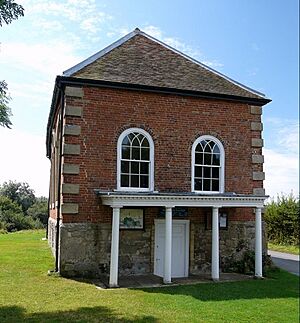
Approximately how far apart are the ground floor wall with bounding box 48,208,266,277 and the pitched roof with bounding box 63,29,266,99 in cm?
497

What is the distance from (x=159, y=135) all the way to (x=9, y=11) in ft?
24.9

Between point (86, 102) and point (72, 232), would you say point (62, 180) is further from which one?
point (86, 102)

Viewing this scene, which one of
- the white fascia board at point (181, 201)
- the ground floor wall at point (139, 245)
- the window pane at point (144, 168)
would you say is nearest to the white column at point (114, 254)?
the white fascia board at point (181, 201)

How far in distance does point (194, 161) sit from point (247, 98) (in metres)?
3.56

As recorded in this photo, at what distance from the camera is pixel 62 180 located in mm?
13898

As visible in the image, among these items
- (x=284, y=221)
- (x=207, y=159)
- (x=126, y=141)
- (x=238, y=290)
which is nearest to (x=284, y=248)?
(x=284, y=221)

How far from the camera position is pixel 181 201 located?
1369 centimetres

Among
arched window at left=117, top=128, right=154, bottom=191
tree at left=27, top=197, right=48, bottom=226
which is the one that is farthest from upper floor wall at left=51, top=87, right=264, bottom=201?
tree at left=27, top=197, right=48, bottom=226

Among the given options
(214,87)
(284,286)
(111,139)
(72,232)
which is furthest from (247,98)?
(72,232)

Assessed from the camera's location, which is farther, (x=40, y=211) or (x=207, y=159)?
(x=40, y=211)

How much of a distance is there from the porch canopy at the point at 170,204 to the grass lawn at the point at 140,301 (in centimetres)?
84

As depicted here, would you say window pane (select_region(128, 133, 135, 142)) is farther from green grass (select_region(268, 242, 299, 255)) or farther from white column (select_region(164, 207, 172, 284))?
green grass (select_region(268, 242, 299, 255))

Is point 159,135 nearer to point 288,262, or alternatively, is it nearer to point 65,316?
point 65,316

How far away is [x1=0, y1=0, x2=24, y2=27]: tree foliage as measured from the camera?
8.76 metres
